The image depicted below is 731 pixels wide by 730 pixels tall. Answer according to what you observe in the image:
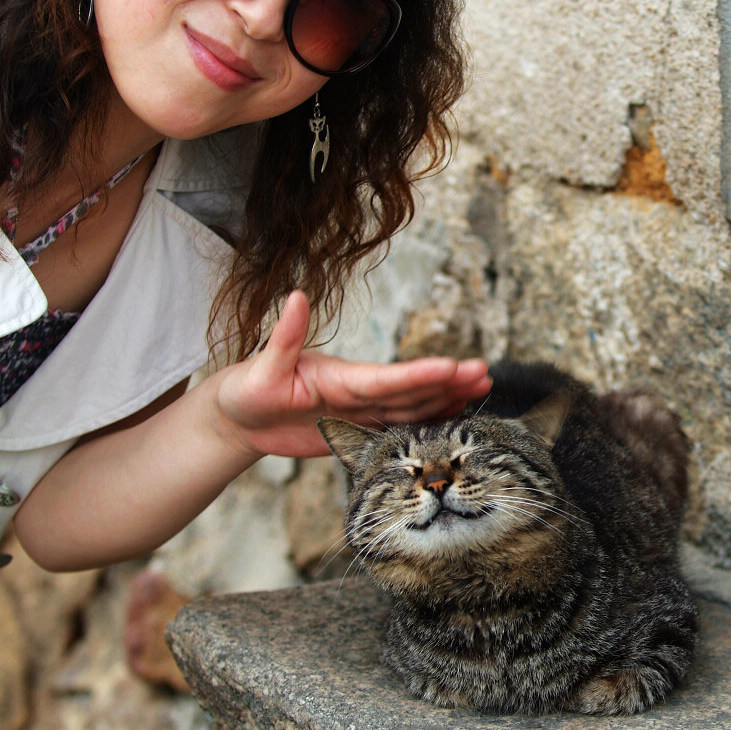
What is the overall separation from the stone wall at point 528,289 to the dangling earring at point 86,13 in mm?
1047

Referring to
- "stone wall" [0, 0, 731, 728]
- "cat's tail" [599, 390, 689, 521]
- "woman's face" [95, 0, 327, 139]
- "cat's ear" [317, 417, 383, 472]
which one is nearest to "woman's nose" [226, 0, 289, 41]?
"woman's face" [95, 0, 327, 139]

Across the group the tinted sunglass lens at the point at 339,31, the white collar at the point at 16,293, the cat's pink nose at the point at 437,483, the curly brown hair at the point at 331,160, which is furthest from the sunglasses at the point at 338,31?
the cat's pink nose at the point at 437,483

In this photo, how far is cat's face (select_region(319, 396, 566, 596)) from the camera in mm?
1453

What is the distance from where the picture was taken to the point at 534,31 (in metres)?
2.41

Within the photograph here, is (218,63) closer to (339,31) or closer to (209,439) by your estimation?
(339,31)

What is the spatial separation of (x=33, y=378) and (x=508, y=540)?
105 cm

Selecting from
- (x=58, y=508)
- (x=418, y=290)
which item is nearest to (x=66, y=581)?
(x=58, y=508)

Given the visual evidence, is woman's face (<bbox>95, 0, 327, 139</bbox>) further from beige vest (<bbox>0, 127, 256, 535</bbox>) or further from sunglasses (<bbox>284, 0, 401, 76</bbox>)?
beige vest (<bbox>0, 127, 256, 535</bbox>)

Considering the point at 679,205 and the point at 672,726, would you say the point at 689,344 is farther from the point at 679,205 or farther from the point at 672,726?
the point at 672,726

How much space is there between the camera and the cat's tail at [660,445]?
2.11 m

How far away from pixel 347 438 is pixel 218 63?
675 millimetres

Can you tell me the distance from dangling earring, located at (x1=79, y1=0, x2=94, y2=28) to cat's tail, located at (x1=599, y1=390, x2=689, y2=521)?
1.42 meters

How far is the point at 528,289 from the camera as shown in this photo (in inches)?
102

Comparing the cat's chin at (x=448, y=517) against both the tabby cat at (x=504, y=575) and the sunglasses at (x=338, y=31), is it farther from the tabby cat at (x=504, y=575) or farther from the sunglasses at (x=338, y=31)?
the sunglasses at (x=338, y=31)
